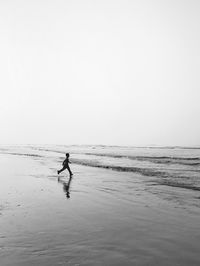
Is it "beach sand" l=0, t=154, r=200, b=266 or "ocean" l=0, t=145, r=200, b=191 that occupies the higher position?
"ocean" l=0, t=145, r=200, b=191

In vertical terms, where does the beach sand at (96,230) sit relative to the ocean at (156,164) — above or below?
below

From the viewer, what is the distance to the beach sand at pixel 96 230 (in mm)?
6488

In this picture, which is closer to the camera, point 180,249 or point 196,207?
point 180,249

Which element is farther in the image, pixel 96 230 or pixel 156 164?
pixel 156 164

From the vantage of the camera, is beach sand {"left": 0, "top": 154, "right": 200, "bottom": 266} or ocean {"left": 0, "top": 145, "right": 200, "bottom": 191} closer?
beach sand {"left": 0, "top": 154, "right": 200, "bottom": 266}

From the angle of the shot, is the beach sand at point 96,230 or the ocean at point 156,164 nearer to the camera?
the beach sand at point 96,230

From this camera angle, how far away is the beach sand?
6.49 metres

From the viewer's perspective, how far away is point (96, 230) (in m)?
8.59

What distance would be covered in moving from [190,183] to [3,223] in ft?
45.5

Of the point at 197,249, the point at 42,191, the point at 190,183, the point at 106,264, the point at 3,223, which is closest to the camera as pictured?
the point at 106,264

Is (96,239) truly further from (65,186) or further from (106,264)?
(65,186)

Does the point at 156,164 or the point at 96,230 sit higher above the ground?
the point at 156,164

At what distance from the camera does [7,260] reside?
6.22 metres

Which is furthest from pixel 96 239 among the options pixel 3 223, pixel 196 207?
pixel 196 207
